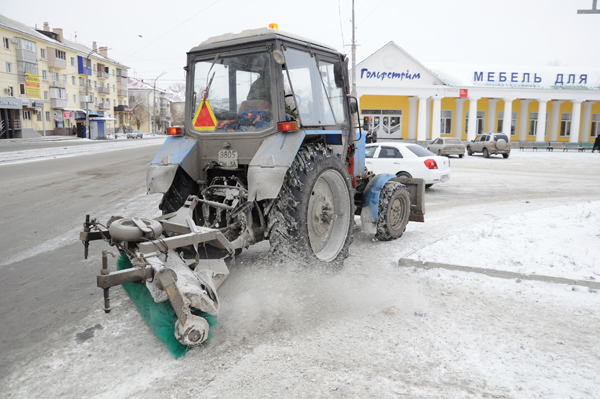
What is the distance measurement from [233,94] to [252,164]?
1.10 meters

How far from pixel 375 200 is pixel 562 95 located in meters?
40.1

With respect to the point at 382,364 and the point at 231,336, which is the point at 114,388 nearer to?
the point at 231,336

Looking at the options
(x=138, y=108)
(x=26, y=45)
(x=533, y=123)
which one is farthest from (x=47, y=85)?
(x=533, y=123)

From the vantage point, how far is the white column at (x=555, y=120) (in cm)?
4256

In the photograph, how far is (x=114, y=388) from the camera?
9.94 ft

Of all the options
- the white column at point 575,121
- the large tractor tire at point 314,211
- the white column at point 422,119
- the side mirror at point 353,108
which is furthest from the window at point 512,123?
the large tractor tire at point 314,211

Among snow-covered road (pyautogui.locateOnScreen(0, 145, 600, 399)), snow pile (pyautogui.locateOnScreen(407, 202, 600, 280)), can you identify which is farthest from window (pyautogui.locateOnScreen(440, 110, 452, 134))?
snow-covered road (pyautogui.locateOnScreen(0, 145, 600, 399))


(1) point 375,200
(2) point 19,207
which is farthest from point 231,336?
(2) point 19,207

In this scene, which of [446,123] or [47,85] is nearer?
[446,123]

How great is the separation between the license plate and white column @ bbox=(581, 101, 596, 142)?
4719 centimetres

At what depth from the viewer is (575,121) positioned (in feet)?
133

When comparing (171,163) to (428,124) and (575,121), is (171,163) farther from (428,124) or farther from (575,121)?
(575,121)

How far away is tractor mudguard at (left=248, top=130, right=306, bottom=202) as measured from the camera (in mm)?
4516

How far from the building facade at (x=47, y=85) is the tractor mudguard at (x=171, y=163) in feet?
171
